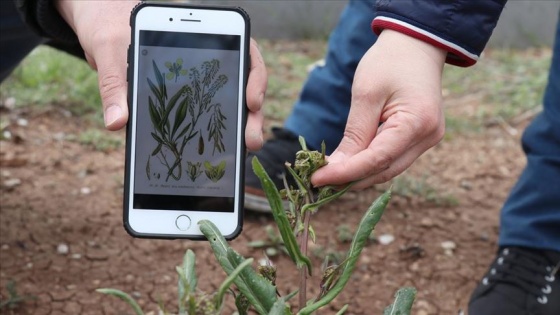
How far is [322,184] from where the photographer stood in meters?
1.23

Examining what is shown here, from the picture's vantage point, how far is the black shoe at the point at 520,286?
193cm

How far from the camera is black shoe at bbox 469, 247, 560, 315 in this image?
193 cm

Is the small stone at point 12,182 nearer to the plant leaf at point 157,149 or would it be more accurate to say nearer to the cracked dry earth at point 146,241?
the cracked dry earth at point 146,241

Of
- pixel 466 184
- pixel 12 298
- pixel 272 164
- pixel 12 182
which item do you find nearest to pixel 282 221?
pixel 12 298

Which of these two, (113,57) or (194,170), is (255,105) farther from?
(113,57)

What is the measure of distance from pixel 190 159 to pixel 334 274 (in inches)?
13.5

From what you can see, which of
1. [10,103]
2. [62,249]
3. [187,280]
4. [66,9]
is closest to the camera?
[187,280]

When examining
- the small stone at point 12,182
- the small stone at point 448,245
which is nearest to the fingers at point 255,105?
the small stone at point 448,245

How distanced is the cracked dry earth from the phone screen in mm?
403

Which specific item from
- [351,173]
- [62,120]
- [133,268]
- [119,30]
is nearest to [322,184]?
[351,173]

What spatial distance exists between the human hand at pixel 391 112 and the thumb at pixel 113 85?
1.15 ft

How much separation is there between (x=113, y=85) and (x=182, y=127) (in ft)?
0.44

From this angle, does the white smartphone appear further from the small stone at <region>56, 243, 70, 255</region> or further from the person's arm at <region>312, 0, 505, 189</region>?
the small stone at <region>56, 243, 70, 255</region>

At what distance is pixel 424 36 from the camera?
1377 mm
